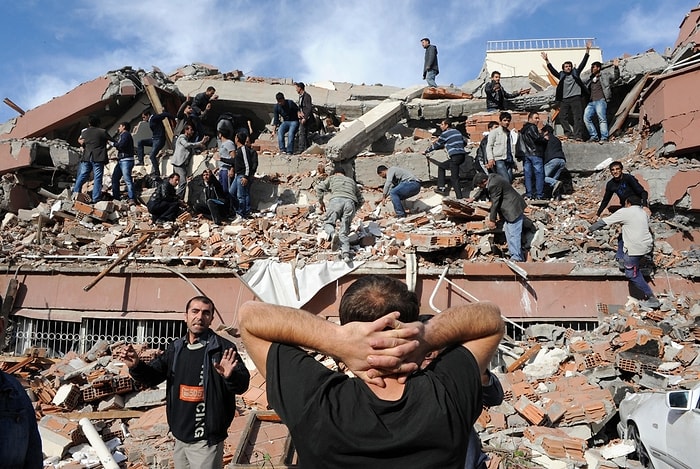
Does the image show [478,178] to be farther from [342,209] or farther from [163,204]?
[163,204]

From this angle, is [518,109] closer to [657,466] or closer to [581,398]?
[581,398]

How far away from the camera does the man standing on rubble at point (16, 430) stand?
2.43 metres

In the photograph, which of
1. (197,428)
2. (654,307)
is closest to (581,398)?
(654,307)

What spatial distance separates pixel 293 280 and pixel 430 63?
9900 millimetres

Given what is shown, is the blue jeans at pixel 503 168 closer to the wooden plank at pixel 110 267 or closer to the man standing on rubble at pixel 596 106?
the man standing on rubble at pixel 596 106

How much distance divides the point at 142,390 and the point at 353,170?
7.07 metres

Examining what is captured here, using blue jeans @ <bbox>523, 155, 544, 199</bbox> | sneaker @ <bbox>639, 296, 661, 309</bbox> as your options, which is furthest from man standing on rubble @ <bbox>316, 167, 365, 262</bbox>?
sneaker @ <bbox>639, 296, 661, 309</bbox>

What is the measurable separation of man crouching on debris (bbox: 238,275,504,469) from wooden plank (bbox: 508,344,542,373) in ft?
20.2

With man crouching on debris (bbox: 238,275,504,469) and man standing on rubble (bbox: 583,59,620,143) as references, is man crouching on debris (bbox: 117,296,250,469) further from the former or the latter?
man standing on rubble (bbox: 583,59,620,143)

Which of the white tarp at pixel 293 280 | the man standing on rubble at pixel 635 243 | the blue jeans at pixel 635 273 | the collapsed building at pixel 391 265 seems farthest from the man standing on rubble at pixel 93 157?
the blue jeans at pixel 635 273

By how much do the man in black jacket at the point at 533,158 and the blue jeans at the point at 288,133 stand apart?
5468 mm

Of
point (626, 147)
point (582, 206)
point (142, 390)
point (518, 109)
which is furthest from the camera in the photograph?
point (518, 109)

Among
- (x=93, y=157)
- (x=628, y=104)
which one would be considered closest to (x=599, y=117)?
(x=628, y=104)

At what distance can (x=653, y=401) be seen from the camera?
17.8 ft
